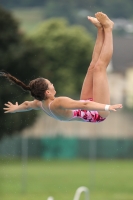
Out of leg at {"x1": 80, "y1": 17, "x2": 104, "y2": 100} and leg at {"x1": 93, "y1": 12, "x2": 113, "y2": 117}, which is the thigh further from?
leg at {"x1": 93, "y1": 12, "x2": 113, "y2": 117}

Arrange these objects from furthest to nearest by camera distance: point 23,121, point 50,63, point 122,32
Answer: point 122,32
point 50,63
point 23,121

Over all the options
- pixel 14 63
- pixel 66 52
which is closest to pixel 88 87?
pixel 14 63

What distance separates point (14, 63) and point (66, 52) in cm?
1775

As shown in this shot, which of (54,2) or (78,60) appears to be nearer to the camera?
(78,60)

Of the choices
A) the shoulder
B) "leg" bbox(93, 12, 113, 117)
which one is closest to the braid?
the shoulder

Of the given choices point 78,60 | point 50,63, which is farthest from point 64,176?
point 78,60

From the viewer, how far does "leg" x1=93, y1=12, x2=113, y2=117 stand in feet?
32.7

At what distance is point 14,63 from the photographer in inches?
1329

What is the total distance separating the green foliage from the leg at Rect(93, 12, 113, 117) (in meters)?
38.8

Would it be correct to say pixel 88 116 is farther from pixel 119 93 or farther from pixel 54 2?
pixel 54 2

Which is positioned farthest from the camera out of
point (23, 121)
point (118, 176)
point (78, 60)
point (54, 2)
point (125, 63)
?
point (54, 2)

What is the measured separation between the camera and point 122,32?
7500 centimetres

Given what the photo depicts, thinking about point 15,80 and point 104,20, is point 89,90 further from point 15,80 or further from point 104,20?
point 15,80

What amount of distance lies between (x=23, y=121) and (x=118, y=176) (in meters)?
5.87
